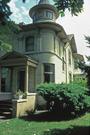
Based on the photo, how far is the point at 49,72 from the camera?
23.7 m

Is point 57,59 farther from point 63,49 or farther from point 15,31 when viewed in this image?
point 15,31

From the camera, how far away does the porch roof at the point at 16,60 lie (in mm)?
21328

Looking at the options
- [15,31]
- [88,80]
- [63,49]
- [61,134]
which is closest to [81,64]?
[88,80]

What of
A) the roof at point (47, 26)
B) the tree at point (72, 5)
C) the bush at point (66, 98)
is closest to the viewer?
the tree at point (72, 5)

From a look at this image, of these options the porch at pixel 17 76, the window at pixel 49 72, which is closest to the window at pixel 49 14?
the window at pixel 49 72

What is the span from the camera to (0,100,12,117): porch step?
18.4 meters

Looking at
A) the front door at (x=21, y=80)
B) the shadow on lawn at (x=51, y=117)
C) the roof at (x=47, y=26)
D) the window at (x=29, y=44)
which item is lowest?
the shadow on lawn at (x=51, y=117)

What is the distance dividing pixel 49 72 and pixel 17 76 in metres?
3.01

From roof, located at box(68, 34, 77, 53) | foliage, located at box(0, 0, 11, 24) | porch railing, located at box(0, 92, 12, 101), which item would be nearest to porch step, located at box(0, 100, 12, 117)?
porch railing, located at box(0, 92, 12, 101)

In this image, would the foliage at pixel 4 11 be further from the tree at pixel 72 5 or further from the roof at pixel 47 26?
the roof at pixel 47 26

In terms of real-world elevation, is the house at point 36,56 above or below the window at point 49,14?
below

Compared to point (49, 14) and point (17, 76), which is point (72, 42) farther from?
point (17, 76)

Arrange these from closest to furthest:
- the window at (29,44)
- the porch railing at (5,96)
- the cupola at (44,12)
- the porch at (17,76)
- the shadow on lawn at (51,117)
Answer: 1. the shadow on lawn at (51,117)
2. the porch at (17,76)
3. the porch railing at (5,96)
4. the window at (29,44)
5. the cupola at (44,12)

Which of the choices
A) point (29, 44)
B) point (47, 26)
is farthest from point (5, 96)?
point (47, 26)
